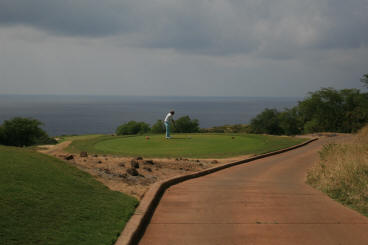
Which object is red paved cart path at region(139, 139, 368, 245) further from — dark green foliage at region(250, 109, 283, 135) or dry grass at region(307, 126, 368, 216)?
dark green foliage at region(250, 109, 283, 135)

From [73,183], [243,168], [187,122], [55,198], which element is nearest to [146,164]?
[243,168]

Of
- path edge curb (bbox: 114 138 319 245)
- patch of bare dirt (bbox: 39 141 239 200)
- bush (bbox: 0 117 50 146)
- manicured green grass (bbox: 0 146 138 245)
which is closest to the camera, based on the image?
manicured green grass (bbox: 0 146 138 245)

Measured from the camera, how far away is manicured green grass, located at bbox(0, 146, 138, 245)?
496 cm

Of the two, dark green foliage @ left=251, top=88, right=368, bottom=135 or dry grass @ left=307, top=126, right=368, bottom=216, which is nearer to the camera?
dry grass @ left=307, top=126, right=368, bottom=216

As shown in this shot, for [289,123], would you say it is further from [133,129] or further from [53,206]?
[53,206]

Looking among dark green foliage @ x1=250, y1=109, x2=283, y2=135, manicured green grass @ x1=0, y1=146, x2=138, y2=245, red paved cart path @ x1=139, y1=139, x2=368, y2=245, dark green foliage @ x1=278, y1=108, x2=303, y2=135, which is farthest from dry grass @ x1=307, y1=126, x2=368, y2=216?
dark green foliage @ x1=278, y1=108, x2=303, y2=135

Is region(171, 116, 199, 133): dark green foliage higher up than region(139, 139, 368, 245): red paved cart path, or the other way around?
region(171, 116, 199, 133): dark green foliage

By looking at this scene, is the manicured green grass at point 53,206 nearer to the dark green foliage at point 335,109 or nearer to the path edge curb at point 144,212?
the path edge curb at point 144,212

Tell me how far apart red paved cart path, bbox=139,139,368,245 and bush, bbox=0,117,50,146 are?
109ft

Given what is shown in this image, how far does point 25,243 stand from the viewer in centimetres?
459

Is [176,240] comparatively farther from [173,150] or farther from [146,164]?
[173,150]

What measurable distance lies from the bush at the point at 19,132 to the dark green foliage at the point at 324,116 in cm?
3669

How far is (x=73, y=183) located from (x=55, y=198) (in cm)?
143

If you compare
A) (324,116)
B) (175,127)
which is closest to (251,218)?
(175,127)
